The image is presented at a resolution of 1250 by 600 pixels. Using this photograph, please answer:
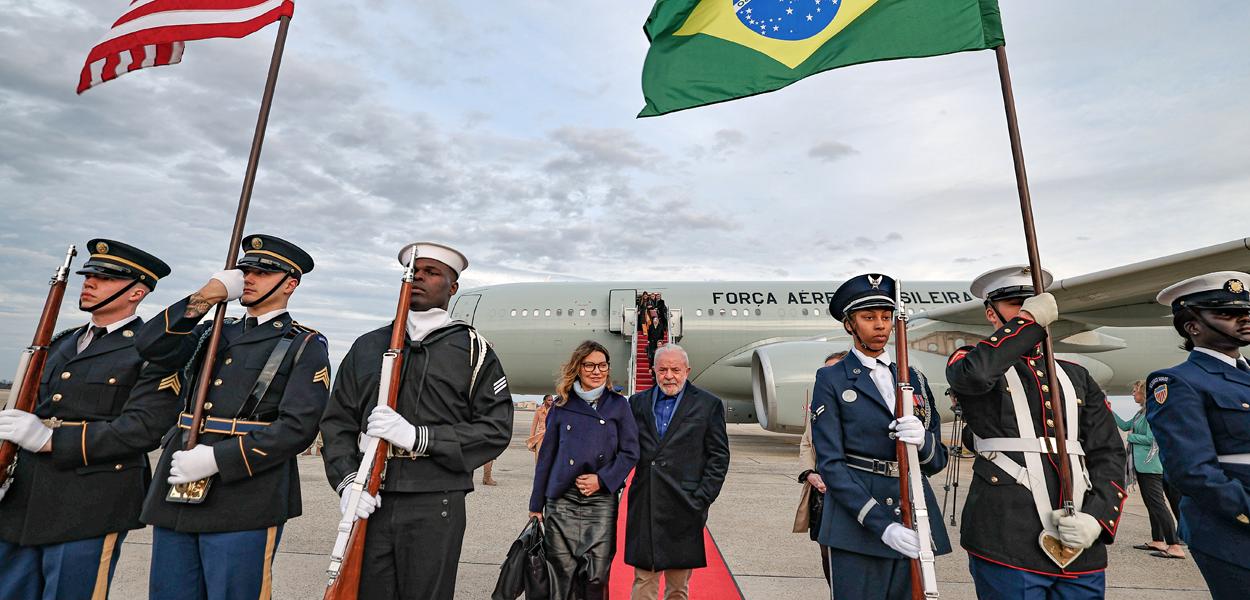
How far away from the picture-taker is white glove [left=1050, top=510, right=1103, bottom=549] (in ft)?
7.17

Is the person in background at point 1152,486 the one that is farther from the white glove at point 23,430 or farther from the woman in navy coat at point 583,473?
the white glove at point 23,430

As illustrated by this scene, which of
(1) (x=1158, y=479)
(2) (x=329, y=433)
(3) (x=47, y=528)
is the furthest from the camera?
(1) (x=1158, y=479)

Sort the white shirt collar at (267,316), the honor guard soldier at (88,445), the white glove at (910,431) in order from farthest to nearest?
the white shirt collar at (267,316) < the honor guard soldier at (88,445) < the white glove at (910,431)

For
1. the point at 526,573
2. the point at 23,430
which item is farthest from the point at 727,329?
the point at 23,430

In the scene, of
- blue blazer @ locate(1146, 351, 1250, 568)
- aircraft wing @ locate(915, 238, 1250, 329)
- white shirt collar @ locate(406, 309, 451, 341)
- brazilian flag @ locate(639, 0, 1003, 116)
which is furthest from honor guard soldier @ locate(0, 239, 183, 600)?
aircraft wing @ locate(915, 238, 1250, 329)

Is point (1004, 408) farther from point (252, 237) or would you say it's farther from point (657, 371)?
point (252, 237)

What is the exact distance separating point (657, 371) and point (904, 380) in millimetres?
1511

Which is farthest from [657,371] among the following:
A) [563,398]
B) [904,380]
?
[904,380]

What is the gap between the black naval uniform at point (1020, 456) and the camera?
2.34m

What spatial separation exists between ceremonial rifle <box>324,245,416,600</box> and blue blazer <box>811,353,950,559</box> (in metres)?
1.71

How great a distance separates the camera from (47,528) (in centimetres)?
264

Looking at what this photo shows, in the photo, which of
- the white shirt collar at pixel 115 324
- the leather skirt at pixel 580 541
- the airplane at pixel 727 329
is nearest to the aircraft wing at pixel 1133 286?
the airplane at pixel 727 329

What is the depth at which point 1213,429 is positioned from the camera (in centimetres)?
256

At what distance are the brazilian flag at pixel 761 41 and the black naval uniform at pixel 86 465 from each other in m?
2.79
